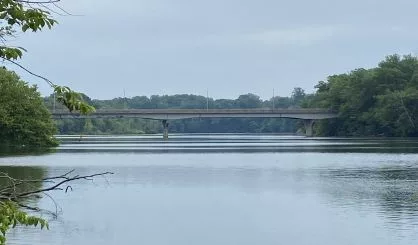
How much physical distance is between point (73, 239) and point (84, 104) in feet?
58.8

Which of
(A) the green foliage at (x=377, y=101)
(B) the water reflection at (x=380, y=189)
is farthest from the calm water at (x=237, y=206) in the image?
(A) the green foliage at (x=377, y=101)

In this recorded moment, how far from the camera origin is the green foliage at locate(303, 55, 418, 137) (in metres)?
126

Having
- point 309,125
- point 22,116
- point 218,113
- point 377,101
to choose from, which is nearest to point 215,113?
point 218,113

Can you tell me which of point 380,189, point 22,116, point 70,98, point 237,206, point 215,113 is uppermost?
point 215,113

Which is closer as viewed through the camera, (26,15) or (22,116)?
(26,15)

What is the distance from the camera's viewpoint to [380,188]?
39312mm

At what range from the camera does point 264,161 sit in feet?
Answer: 220

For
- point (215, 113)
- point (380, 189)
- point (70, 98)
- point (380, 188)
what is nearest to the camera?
point (70, 98)

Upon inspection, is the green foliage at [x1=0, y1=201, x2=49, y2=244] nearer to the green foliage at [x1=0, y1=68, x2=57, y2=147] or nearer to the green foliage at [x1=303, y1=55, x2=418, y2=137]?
the green foliage at [x1=0, y1=68, x2=57, y2=147]

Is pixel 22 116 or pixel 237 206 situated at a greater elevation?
pixel 22 116

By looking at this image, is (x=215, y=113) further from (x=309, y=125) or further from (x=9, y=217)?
(x=9, y=217)

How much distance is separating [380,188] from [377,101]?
97.8m

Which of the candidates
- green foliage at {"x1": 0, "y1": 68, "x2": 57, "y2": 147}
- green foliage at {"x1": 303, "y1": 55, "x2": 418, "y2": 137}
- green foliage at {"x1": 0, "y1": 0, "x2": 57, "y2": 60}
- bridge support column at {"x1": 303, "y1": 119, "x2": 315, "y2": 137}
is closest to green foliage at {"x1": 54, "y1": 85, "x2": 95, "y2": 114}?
green foliage at {"x1": 0, "y1": 0, "x2": 57, "y2": 60}

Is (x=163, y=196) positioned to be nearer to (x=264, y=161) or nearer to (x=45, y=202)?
(x=45, y=202)
